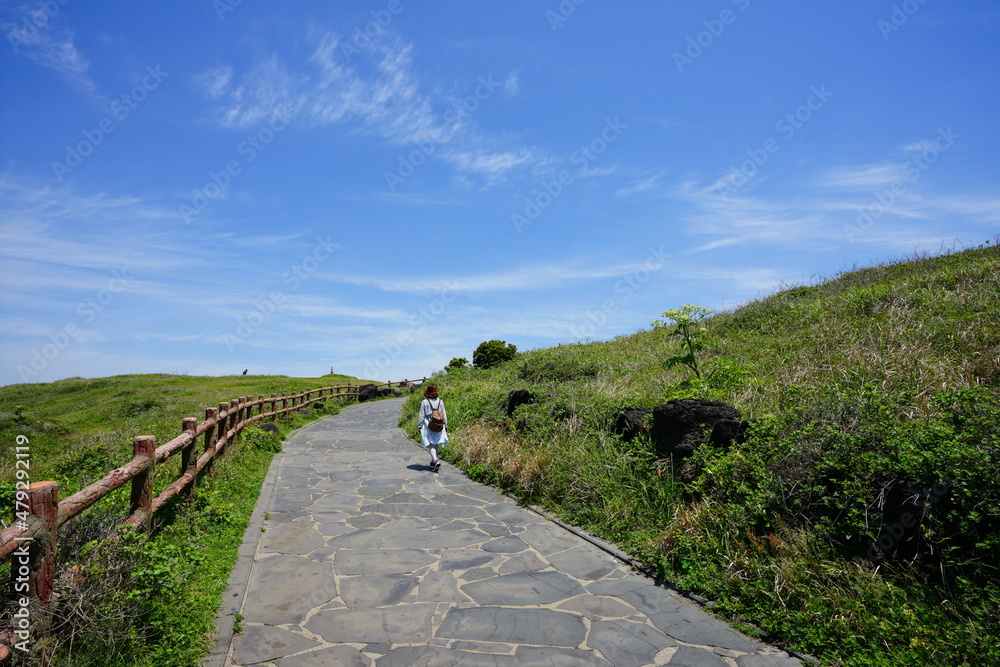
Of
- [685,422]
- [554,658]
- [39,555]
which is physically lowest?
[554,658]

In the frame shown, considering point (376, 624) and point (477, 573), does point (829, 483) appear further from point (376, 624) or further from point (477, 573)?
point (376, 624)

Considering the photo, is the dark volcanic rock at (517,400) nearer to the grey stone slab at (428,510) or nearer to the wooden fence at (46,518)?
the grey stone slab at (428,510)

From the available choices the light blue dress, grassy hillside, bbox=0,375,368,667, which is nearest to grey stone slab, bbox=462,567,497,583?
grassy hillside, bbox=0,375,368,667

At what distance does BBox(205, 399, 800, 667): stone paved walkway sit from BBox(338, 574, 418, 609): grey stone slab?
0.02 metres

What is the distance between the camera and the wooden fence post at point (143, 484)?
5.43 meters

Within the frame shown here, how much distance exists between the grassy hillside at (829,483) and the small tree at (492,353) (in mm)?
18083

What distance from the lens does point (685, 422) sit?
7.32m

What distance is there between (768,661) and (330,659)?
323cm

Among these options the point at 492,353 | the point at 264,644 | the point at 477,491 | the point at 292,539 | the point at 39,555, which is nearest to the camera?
the point at 39,555

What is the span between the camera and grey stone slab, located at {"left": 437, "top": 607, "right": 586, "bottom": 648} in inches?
172

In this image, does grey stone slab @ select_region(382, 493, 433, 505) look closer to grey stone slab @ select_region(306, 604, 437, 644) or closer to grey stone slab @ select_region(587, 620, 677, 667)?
grey stone slab @ select_region(306, 604, 437, 644)

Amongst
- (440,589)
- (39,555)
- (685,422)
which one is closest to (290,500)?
(440,589)

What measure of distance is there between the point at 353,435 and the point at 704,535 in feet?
43.6

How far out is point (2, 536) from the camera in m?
3.23
